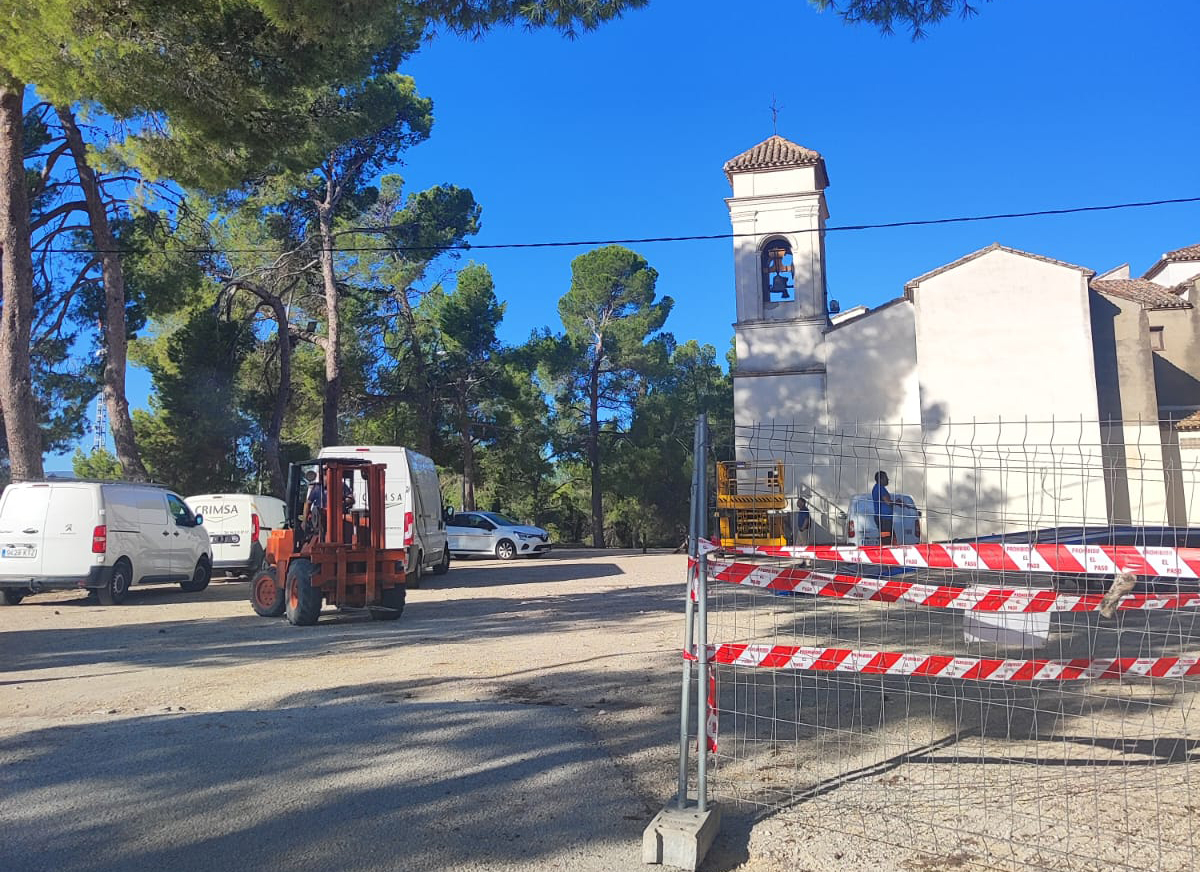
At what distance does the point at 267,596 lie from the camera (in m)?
12.4

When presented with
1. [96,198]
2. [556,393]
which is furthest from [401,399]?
[96,198]

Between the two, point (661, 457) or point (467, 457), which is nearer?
point (467, 457)

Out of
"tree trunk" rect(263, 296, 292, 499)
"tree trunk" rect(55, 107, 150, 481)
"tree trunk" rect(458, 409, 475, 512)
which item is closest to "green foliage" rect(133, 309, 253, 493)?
"tree trunk" rect(263, 296, 292, 499)

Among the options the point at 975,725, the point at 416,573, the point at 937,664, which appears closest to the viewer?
the point at 937,664

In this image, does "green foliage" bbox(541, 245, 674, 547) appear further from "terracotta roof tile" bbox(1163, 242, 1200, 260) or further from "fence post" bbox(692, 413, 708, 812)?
"fence post" bbox(692, 413, 708, 812)

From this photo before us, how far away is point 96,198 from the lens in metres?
19.2

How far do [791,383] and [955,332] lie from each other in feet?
16.4

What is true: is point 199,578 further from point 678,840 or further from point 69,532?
point 678,840

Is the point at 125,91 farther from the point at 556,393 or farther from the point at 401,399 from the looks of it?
the point at 556,393

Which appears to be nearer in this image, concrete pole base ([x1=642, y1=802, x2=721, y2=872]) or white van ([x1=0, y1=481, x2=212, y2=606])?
concrete pole base ([x1=642, y1=802, x2=721, y2=872])

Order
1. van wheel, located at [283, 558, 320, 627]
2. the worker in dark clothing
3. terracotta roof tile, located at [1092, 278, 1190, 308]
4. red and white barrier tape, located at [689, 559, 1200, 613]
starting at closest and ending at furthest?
red and white barrier tape, located at [689, 559, 1200, 613] < the worker in dark clothing < van wheel, located at [283, 558, 320, 627] < terracotta roof tile, located at [1092, 278, 1190, 308]

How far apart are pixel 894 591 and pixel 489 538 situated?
75.4ft

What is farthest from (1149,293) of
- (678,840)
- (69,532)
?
(678,840)

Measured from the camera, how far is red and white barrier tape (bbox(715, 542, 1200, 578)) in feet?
13.3
